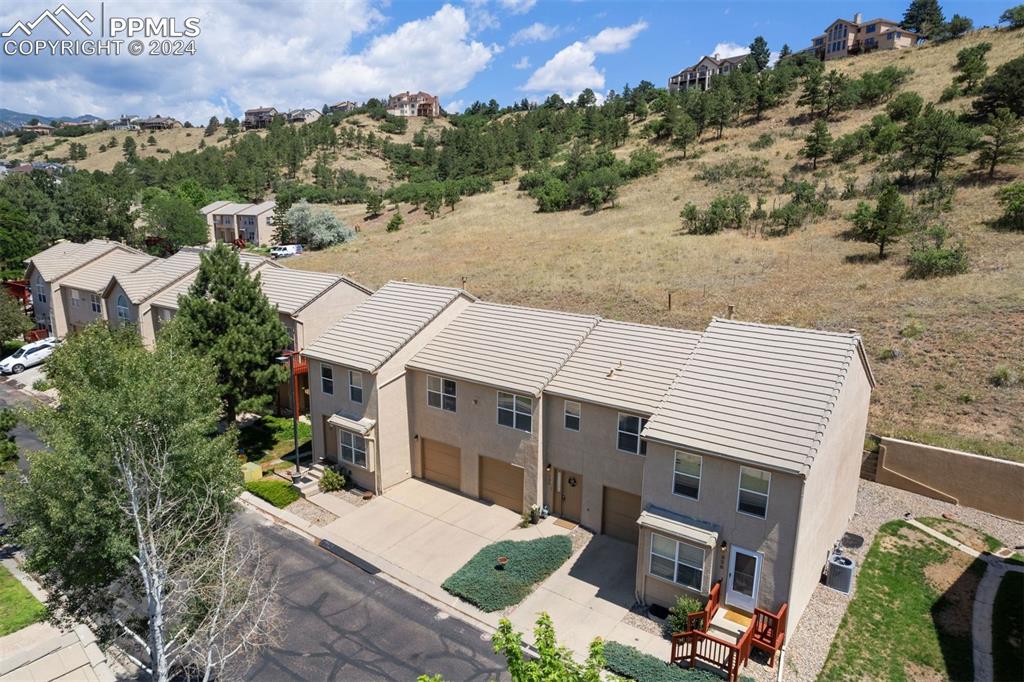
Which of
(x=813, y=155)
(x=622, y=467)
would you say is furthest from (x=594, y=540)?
(x=813, y=155)

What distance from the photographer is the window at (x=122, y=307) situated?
123ft

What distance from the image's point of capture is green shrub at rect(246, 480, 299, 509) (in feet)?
72.9

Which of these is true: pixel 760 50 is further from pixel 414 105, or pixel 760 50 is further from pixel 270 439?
pixel 270 439

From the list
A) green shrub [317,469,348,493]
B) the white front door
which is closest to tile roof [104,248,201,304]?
green shrub [317,469,348,493]

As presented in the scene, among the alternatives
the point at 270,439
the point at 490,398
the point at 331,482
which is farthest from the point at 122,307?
the point at 490,398

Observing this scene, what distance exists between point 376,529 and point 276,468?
7169mm

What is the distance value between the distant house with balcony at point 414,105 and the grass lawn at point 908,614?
17236 centimetres

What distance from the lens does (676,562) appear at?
15711 mm

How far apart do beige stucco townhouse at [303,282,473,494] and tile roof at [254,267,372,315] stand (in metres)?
6.45

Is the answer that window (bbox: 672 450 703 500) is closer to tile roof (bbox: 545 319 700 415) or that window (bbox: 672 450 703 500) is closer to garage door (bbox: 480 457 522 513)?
tile roof (bbox: 545 319 700 415)

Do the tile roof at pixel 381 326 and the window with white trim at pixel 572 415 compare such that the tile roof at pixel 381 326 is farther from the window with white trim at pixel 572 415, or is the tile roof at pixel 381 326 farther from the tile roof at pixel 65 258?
the tile roof at pixel 65 258

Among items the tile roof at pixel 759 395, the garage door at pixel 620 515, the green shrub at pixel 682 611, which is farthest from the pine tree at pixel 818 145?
the green shrub at pixel 682 611

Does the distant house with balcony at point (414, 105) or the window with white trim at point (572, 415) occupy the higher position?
the distant house with balcony at point (414, 105)

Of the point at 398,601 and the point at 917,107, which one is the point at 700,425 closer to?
the point at 398,601
